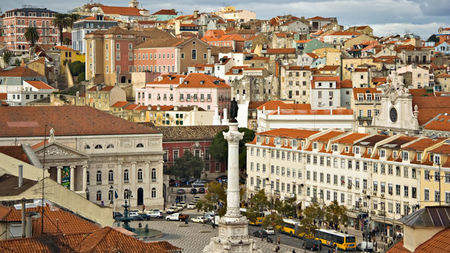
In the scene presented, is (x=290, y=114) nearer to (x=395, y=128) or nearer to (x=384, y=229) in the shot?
(x=395, y=128)

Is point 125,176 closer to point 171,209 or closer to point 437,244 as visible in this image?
point 171,209

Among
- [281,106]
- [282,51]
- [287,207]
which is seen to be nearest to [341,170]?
[287,207]

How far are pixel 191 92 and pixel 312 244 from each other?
217 ft

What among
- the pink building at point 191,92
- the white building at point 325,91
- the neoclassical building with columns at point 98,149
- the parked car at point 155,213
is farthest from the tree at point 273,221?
the pink building at point 191,92

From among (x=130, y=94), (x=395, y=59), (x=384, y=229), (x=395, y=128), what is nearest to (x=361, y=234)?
(x=384, y=229)

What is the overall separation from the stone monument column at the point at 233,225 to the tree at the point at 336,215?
31597mm

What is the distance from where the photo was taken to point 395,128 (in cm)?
9712

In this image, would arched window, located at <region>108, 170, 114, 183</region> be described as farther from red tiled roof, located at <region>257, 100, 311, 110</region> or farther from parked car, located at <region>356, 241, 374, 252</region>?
parked car, located at <region>356, 241, 374, 252</region>

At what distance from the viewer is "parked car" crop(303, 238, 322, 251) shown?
6812 cm

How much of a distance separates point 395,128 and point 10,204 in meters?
61.7

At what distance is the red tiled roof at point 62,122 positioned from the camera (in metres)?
88.6

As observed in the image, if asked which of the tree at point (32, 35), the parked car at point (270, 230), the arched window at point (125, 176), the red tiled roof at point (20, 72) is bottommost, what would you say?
the parked car at point (270, 230)

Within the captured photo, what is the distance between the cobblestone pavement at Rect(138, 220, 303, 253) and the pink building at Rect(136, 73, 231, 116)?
49.1 metres

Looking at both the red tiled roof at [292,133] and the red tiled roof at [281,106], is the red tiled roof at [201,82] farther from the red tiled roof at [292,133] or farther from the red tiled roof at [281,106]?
the red tiled roof at [292,133]
